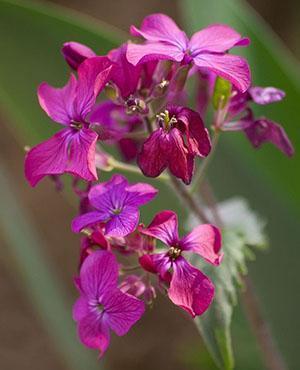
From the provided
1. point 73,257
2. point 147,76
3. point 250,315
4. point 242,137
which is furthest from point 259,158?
point 73,257

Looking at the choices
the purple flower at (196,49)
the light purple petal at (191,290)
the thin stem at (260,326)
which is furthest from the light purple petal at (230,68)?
the thin stem at (260,326)

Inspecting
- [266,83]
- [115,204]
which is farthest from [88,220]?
[266,83]

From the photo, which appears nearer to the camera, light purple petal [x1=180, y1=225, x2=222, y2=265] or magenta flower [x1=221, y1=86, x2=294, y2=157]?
light purple petal [x1=180, y1=225, x2=222, y2=265]

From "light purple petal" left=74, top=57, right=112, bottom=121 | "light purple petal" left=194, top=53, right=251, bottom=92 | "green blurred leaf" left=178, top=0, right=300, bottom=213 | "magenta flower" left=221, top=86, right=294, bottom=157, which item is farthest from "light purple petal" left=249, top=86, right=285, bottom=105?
"green blurred leaf" left=178, top=0, right=300, bottom=213

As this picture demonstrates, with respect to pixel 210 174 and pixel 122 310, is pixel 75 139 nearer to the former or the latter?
pixel 122 310

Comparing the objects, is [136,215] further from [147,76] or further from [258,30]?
[258,30]

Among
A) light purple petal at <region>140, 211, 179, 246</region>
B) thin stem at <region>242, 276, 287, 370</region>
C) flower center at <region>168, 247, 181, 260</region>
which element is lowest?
thin stem at <region>242, 276, 287, 370</region>

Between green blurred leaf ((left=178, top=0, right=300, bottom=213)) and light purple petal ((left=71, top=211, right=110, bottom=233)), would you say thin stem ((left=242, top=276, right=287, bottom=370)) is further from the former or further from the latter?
green blurred leaf ((left=178, top=0, right=300, bottom=213))

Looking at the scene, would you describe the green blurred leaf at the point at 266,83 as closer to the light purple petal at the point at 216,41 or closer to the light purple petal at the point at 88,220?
the light purple petal at the point at 216,41
